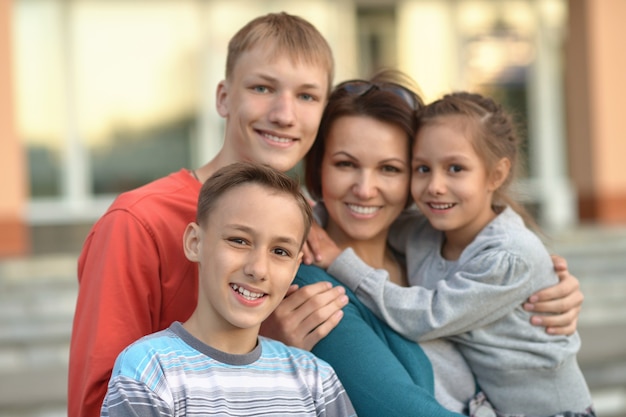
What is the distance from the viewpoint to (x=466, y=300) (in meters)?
2.55

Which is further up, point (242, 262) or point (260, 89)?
point (260, 89)

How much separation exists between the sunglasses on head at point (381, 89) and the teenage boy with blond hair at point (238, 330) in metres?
0.57

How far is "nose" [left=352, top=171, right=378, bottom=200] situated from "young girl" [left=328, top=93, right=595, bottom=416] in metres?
0.16

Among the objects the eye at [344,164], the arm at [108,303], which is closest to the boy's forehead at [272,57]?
the eye at [344,164]

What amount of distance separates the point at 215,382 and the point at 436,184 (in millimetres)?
958

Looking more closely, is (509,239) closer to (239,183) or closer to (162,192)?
(239,183)

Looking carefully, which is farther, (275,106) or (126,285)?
(275,106)

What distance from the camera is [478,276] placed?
2.59 meters

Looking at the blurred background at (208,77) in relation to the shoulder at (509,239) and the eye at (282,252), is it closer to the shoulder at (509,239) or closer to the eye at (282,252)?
the shoulder at (509,239)

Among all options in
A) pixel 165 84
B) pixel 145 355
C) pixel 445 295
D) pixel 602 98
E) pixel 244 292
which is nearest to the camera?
pixel 145 355

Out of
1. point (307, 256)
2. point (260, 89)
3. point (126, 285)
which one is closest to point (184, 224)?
point (126, 285)

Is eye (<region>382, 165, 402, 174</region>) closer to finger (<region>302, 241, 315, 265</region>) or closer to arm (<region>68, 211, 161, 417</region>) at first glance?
finger (<region>302, 241, 315, 265</region>)

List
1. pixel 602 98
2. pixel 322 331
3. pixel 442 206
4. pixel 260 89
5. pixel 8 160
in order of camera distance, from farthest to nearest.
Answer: pixel 602 98, pixel 8 160, pixel 442 206, pixel 260 89, pixel 322 331

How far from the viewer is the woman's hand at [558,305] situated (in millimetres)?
2666
